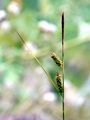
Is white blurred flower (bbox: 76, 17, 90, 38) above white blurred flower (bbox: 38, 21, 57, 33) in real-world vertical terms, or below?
above

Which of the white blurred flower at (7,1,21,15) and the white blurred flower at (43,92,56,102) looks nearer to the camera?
the white blurred flower at (43,92,56,102)

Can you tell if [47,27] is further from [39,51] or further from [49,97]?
[49,97]

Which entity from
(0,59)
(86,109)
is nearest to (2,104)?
(0,59)

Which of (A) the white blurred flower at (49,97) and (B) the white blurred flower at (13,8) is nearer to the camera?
(A) the white blurred flower at (49,97)

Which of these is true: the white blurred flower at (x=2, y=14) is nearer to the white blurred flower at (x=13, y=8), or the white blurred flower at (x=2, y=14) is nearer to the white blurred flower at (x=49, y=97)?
the white blurred flower at (x=13, y=8)

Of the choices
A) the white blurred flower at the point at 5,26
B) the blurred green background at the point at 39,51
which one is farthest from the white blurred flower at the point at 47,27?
the white blurred flower at the point at 5,26

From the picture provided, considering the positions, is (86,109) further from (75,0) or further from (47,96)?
(75,0)

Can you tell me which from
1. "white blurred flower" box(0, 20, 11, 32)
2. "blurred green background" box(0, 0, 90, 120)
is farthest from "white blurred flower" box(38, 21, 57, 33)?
"white blurred flower" box(0, 20, 11, 32)

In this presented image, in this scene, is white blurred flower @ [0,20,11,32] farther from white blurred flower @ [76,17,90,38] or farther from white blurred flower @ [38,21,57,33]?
white blurred flower @ [76,17,90,38]
